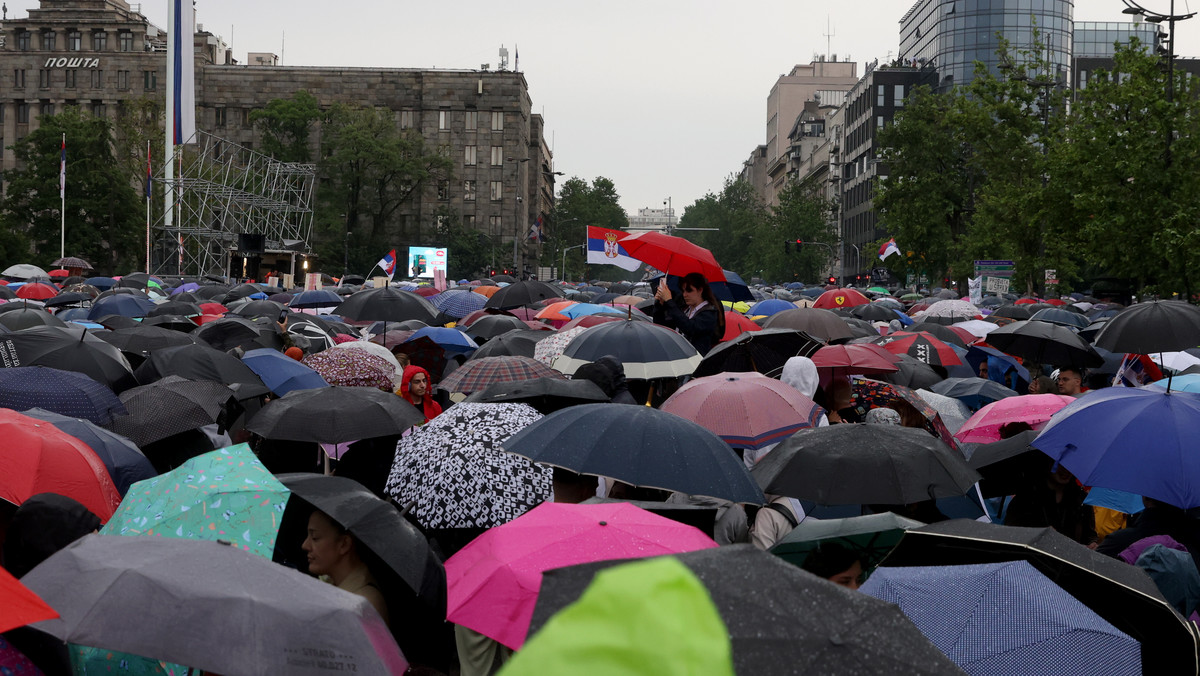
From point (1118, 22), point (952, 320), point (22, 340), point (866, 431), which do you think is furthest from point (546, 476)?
point (1118, 22)

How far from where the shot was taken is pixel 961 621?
367 centimetres

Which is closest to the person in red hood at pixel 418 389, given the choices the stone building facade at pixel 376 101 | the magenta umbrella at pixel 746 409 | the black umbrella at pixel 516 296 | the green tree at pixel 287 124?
the magenta umbrella at pixel 746 409

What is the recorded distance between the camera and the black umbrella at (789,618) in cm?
203

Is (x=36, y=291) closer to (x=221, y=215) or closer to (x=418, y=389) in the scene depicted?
(x=418, y=389)

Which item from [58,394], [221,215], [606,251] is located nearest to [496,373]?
[58,394]

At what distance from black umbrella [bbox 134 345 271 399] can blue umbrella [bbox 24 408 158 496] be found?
2.82m

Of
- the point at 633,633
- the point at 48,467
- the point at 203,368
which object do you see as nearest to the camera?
the point at 633,633

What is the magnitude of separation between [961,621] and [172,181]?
4603 cm

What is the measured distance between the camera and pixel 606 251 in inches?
667

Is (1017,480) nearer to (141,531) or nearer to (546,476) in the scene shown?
(546,476)

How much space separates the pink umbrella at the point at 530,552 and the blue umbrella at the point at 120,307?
1483 centimetres

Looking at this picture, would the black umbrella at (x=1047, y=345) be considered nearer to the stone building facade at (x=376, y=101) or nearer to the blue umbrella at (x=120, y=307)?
the blue umbrella at (x=120, y=307)

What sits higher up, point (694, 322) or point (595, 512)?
point (694, 322)

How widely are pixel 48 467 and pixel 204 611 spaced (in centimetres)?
280
